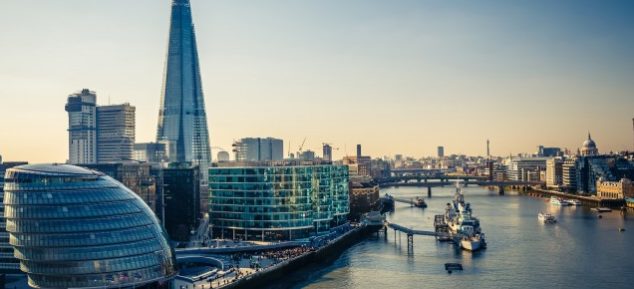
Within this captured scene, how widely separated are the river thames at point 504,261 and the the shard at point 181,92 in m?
80.2

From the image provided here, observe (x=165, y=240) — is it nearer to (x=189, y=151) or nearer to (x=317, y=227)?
(x=317, y=227)

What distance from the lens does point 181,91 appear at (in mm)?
172125

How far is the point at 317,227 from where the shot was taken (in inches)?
3706

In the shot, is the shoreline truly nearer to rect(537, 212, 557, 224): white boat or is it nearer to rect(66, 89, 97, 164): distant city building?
rect(537, 212, 557, 224): white boat

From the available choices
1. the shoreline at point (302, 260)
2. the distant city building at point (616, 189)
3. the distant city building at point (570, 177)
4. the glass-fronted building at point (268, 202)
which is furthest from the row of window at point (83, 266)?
the distant city building at point (570, 177)

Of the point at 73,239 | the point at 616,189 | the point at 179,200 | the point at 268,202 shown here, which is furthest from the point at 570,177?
the point at 73,239

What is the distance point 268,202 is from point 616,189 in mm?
96847

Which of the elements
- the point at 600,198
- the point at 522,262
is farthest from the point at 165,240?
the point at 600,198

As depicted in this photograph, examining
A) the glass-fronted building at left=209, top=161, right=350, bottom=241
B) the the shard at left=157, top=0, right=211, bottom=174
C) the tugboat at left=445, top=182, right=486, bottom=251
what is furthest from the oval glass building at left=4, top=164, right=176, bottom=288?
the the shard at left=157, top=0, right=211, bottom=174

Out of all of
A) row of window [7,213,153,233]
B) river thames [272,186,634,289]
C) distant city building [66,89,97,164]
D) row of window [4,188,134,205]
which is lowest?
river thames [272,186,634,289]

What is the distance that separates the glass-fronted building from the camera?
89.8m

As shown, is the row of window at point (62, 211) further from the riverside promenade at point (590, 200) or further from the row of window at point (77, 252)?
the riverside promenade at point (590, 200)

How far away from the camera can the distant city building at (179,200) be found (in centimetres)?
9512

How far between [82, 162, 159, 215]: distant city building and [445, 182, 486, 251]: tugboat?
132ft
